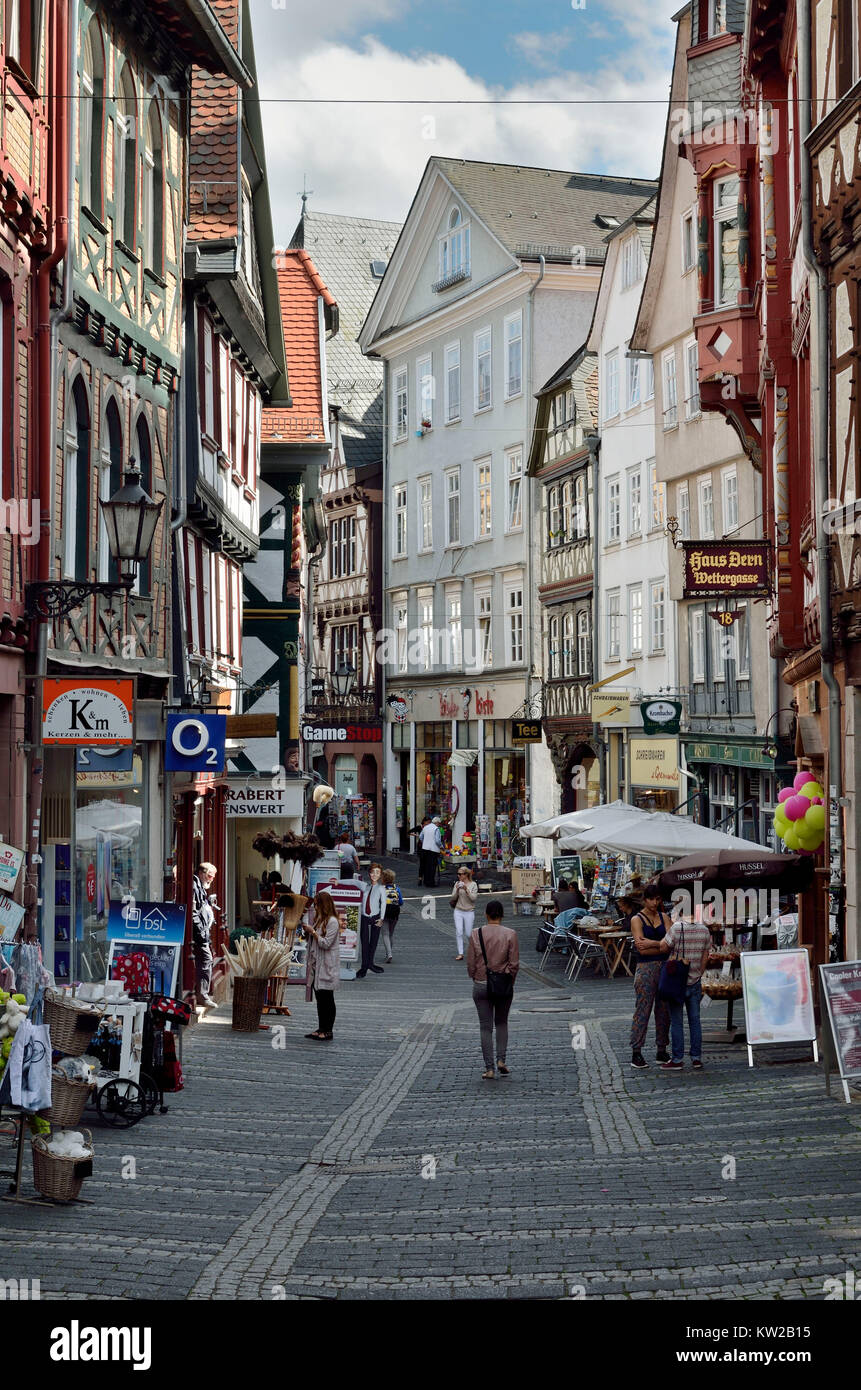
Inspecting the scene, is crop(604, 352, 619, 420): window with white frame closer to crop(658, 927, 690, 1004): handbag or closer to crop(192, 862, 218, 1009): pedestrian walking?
crop(192, 862, 218, 1009): pedestrian walking

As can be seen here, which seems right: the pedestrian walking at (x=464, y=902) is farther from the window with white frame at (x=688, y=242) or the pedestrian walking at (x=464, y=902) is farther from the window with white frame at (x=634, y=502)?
the window with white frame at (x=688, y=242)

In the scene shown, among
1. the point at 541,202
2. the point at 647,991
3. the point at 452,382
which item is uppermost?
the point at 541,202

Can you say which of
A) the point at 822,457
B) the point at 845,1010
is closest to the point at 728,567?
the point at 822,457

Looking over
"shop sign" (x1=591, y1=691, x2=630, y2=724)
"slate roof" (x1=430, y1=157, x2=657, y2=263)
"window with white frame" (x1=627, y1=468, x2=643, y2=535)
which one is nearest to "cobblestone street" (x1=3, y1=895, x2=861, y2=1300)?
"shop sign" (x1=591, y1=691, x2=630, y2=724)

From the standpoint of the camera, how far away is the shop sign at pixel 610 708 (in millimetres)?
37812

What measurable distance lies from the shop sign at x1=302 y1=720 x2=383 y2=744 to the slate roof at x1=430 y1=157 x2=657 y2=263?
14891 mm

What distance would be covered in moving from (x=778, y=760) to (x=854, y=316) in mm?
15286

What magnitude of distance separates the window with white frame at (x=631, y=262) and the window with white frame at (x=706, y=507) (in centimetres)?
704

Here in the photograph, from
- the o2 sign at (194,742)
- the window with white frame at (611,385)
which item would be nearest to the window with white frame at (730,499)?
the window with white frame at (611,385)

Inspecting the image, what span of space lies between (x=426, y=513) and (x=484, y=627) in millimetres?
6468

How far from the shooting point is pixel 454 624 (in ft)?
179

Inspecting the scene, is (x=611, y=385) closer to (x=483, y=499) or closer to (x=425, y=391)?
(x=483, y=499)

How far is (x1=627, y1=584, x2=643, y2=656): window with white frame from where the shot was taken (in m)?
38.9

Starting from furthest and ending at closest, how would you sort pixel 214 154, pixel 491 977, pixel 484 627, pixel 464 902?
1. pixel 484 627
2. pixel 464 902
3. pixel 214 154
4. pixel 491 977
